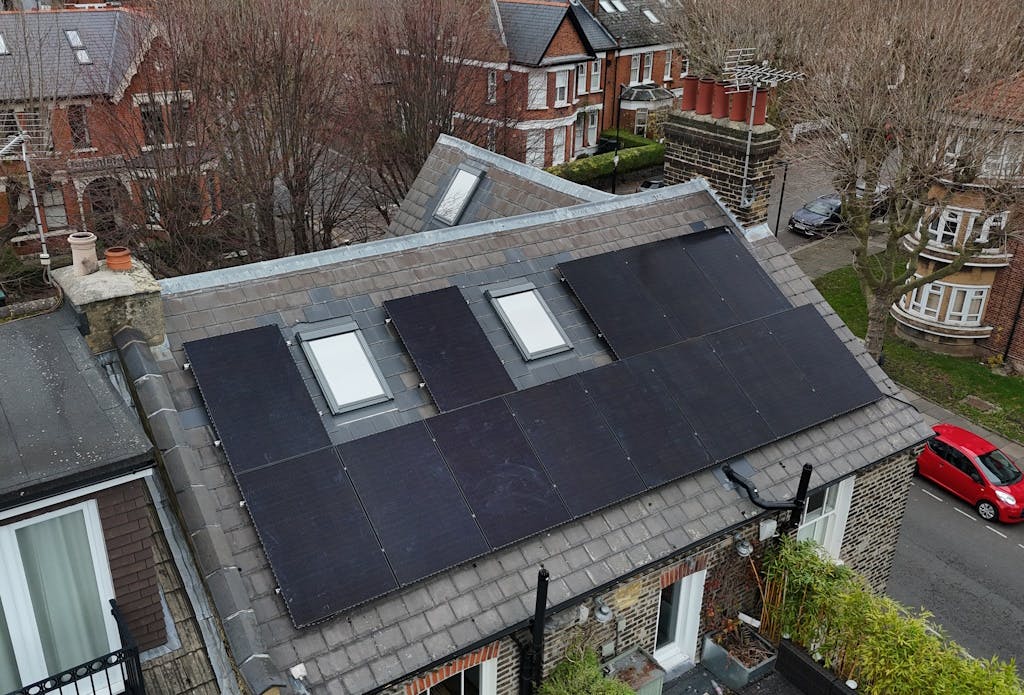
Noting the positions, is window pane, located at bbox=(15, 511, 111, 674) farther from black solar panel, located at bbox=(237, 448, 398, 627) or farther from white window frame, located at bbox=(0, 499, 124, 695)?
black solar panel, located at bbox=(237, 448, 398, 627)

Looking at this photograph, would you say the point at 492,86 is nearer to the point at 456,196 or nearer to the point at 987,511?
the point at 456,196

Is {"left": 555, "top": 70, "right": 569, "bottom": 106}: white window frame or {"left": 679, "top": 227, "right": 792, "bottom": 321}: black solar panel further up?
{"left": 679, "top": 227, "right": 792, "bottom": 321}: black solar panel

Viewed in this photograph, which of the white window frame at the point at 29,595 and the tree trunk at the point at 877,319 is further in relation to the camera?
the tree trunk at the point at 877,319

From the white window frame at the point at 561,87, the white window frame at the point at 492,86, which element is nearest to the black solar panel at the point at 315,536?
the white window frame at the point at 492,86

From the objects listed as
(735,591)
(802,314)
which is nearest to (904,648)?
(735,591)

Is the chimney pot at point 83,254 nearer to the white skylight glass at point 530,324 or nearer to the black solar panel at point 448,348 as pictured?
the black solar panel at point 448,348

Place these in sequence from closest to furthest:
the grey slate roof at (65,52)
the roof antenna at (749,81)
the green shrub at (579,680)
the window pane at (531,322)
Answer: the green shrub at (579,680), the window pane at (531,322), the roof antenna at (749,81), the grey slate roof at (65,52)

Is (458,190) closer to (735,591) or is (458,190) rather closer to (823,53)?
(735,591)

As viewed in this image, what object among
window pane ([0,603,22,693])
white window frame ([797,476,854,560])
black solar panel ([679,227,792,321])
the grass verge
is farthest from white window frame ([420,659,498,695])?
the grass verge
